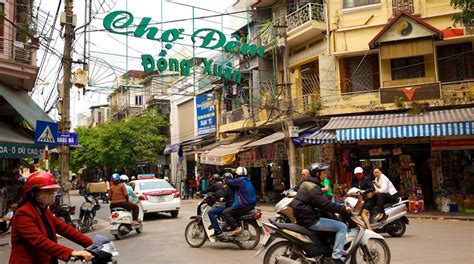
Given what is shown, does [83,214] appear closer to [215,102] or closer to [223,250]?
[223,250]

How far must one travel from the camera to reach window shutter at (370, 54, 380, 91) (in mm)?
19375

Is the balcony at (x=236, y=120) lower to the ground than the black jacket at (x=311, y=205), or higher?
higher

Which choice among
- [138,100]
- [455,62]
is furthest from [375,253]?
[138,100]

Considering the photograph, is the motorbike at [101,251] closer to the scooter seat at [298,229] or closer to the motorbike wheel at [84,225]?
the scooter seat at [298,229]

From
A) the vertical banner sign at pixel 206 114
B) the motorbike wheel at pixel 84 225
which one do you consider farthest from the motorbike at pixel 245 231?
the vertical banner sign at pixel 206 114

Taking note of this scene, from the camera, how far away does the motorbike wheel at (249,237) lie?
9.41 meters

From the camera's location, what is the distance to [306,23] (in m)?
20.2

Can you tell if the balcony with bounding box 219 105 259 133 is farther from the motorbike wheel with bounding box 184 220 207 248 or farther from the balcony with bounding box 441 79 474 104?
the motorbike wheel with bounding box 184 220 207 248

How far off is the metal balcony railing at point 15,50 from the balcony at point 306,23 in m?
11.5

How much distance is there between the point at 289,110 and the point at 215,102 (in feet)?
41.8

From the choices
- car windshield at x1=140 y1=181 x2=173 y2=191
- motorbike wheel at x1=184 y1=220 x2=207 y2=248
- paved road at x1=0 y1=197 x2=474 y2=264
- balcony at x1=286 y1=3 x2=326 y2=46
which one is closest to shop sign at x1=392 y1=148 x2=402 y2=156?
paved road at x1=0 y1=197 x2=474 y2=264

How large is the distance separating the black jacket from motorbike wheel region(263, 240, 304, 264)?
1.26 feet

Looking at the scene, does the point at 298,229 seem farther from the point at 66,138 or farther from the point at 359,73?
the point at 359,73

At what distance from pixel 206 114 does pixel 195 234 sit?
23095mm
